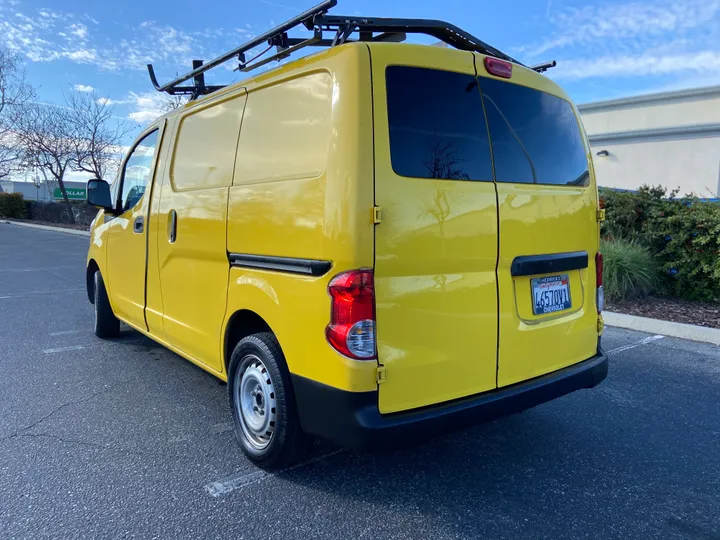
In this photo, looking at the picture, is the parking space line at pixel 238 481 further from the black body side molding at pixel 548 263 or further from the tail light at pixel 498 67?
the tail light at pixel 498 67

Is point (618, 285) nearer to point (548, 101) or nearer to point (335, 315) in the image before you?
point (548, 101)

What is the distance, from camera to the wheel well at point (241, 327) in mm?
2983

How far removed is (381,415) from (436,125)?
142 cm

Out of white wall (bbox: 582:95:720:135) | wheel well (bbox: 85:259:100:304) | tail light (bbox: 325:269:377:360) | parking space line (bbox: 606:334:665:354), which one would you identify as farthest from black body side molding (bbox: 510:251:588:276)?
white wall (bbox: 582:95:720:135)

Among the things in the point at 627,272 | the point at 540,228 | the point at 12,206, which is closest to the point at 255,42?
the point at 540,228

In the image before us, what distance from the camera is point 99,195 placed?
4.88m

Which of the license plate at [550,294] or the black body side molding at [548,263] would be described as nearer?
the black body side molding at [548,263]

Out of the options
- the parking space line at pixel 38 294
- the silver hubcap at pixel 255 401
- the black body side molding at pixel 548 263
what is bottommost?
the parking space line at pixel 38 294

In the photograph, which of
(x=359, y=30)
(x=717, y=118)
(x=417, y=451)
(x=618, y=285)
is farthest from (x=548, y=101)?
(x=717, y=118)

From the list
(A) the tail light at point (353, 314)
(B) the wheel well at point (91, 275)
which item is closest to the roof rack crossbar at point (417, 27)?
(A) the tail light at point (353, 314)

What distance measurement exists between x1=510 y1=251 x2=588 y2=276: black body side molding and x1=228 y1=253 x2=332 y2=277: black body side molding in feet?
3.48

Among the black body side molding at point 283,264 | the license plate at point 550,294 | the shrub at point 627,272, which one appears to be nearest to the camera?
the black body side molding at point 283,264

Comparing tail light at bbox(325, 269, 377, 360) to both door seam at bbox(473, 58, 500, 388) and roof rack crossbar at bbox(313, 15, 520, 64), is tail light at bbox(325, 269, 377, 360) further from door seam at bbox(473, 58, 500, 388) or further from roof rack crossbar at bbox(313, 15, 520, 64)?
roof rack crossbar at bbox(313, 15, 520, 64)

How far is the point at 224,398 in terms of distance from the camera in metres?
4.05
